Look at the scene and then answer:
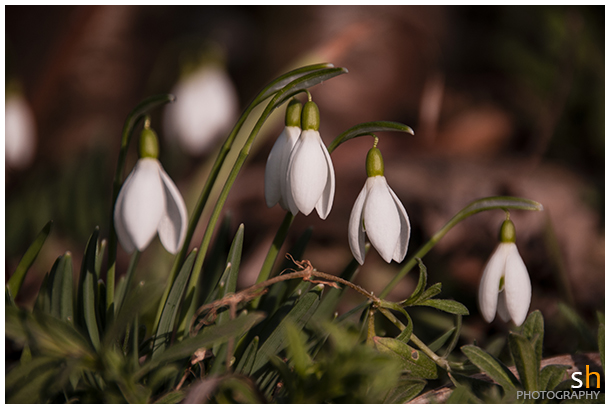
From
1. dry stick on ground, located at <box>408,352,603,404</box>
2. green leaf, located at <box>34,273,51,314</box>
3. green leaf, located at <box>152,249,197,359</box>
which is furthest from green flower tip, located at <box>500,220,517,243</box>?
green leaf, located at <box>34,273,51,314</box>

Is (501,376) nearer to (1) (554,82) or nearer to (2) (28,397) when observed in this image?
(2) (28,397)

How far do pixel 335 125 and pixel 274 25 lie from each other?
35.8 inches

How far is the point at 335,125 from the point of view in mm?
2797

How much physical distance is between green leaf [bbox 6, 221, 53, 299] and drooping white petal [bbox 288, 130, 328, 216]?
1.30 ft

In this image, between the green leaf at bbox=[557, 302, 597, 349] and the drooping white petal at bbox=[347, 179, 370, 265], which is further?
the green leaf at bbox=[557, 302, 597, 349]

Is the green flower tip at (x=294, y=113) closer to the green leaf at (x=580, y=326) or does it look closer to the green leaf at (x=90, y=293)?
the green leaf at (x=90, y=293)

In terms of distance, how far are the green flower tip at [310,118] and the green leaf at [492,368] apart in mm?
391

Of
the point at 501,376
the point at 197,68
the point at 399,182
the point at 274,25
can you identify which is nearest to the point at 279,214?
the point at 399,182

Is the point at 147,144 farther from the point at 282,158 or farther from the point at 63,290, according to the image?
the point at 63,290

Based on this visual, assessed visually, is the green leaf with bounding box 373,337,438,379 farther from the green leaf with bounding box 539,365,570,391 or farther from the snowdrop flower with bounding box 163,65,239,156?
the snowdrop flower with bounding box 163,65,239,156

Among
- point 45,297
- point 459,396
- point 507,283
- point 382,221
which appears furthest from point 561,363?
point 45,297

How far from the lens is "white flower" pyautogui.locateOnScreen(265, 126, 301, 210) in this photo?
0.73m

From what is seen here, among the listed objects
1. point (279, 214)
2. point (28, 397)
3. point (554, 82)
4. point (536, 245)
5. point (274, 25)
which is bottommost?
point (536, 245)

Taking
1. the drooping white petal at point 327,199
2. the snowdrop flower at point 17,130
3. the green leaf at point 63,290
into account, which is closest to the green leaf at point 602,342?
the drooping white petal at point 327,199
